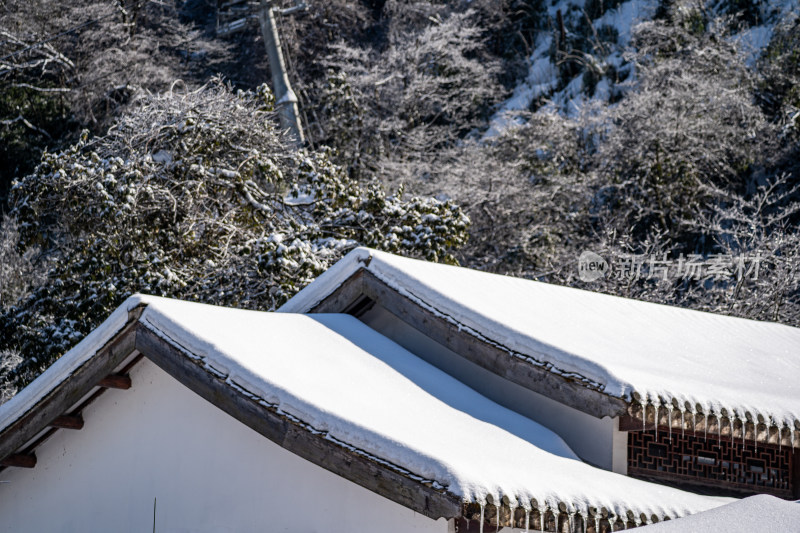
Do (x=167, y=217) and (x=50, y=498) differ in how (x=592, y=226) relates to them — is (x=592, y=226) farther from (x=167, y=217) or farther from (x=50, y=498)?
(x=50, y=498)

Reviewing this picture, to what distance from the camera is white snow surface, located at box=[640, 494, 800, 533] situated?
3467 millimetres

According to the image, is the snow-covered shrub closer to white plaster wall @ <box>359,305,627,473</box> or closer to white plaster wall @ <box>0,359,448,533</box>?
white plaster wall @ <box>359,305,627,473</box>

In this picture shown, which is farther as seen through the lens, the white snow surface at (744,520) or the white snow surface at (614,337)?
the white snow surface at (614,337)

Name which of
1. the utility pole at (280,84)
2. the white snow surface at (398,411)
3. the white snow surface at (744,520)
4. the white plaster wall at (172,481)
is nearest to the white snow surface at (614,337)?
the white snow surface at (398,411)

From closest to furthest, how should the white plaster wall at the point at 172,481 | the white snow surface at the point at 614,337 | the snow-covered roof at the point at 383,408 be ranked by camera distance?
the snow-covered roof at the point at 383,408, the white plaster wall at the point at 172,481, the white snow surface at the point at 614,337

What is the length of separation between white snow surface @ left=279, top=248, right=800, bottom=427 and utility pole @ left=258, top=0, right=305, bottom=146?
1164 centimetres

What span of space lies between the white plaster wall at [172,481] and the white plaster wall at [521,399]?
1.80 m

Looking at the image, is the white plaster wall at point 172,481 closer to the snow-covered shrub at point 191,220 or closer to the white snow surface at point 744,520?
the white snow surface at point 744,520

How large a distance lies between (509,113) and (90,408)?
16.8 meters

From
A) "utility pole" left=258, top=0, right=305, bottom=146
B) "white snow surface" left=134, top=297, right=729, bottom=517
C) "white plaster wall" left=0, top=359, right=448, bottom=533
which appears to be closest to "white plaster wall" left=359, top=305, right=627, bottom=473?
"white snow surface" left=134, top=297, right=729, bottom=517

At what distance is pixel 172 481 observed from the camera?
6.45 meters

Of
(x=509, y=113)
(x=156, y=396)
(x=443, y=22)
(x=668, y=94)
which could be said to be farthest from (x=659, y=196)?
(x=156, y=396)

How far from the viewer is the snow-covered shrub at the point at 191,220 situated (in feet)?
42.5

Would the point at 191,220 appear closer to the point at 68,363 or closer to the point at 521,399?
the point at 68,363
